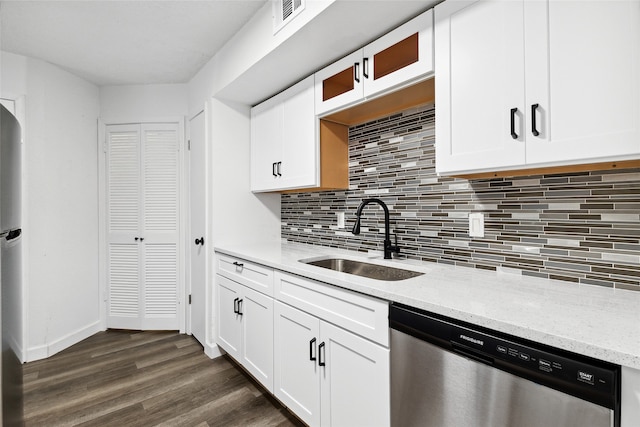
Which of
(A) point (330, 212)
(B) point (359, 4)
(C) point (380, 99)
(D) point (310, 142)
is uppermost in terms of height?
(B) point (359, 4)

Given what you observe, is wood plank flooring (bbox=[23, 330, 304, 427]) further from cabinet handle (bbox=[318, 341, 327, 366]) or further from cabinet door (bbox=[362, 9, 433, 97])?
cabinet door (bbox=[362, 9, 433, 97])

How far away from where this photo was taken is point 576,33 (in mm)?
1036

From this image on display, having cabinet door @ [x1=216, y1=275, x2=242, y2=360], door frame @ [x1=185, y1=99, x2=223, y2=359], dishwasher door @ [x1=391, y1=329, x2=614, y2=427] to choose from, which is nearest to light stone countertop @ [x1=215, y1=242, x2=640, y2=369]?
dishwasher door @ [x1=391, y1=329, x2=614, y2=427]

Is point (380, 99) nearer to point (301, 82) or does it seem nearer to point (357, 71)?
A: point (357, 71)

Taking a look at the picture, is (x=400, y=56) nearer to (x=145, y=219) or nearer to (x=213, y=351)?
(x=213, y=351)

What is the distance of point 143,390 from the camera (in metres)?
2.23

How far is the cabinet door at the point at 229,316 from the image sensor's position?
2.35 meters

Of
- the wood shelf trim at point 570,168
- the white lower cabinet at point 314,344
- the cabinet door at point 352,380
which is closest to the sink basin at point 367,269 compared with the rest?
the white lower cabinet at point 314,344

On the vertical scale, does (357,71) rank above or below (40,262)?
above

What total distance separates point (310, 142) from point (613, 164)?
1558 mm

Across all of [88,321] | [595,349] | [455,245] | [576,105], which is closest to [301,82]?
[455,245]

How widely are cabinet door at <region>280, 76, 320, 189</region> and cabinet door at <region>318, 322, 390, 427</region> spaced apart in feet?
3.48

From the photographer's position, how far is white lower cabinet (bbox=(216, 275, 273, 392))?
1986 millimetres

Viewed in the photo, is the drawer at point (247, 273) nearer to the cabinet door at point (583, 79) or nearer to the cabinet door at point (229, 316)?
the cabinet door at point (229, 316)
